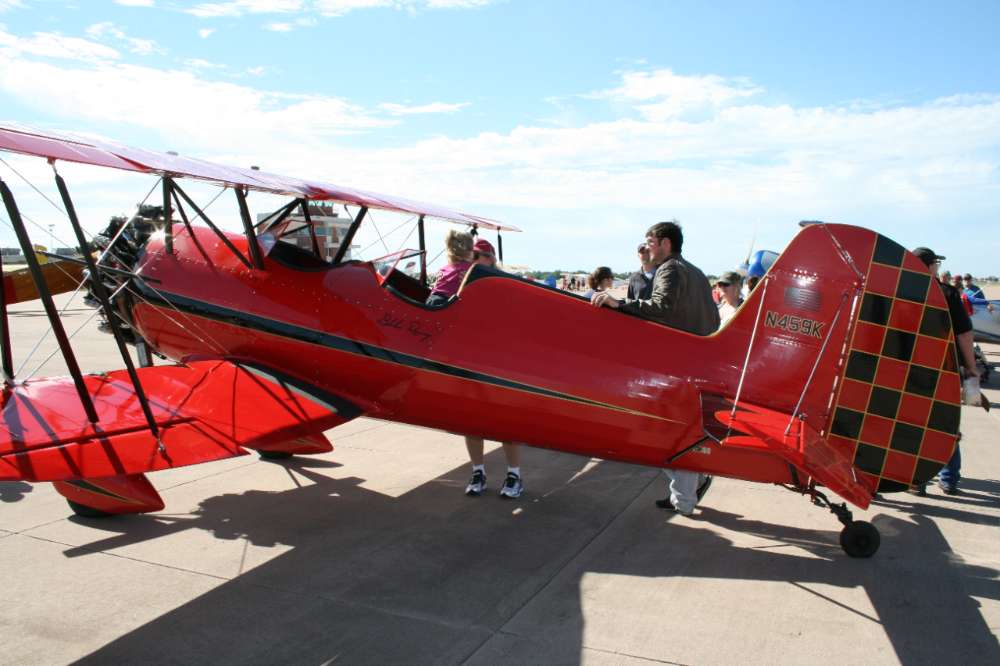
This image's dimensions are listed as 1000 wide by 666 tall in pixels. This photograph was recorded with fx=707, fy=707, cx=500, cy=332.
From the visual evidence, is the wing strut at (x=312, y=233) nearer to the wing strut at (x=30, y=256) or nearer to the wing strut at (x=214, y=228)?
the wing strut at (x=214, y=228)

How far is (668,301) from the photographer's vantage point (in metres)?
4.64

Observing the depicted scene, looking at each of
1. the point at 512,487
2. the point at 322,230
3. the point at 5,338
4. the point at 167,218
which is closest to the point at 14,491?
the point at 5,338

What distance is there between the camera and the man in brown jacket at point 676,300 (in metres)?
4.60

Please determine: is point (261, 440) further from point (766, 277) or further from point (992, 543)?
point (992, 543)

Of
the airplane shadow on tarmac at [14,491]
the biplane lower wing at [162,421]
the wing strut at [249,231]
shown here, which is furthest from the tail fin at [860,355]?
the airplane shadow on tarmac at [14,491]

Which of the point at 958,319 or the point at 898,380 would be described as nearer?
the point at 898,380

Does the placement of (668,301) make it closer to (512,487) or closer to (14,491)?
(512,487)

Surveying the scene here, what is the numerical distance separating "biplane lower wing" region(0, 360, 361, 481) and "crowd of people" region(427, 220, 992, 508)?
4.02 ft

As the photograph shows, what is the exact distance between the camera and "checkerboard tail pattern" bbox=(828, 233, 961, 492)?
412cm

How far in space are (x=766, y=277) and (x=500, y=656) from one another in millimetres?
2728

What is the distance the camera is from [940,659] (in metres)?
3.20

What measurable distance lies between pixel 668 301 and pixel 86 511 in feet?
13.6

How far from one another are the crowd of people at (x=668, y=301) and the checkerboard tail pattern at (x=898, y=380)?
0.42 meters

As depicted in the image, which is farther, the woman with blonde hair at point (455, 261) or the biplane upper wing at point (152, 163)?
the woman with blonde hair at point (455, 261)
